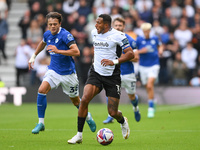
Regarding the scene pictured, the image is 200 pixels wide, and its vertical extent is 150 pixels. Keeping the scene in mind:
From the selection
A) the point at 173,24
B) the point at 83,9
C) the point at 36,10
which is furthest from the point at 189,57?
the point at 36,10

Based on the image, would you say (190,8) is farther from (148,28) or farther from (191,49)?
(148,28)

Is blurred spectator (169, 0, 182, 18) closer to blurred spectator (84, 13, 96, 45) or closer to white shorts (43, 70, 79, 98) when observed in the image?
blurred spectator (84, 13, 96, 45)

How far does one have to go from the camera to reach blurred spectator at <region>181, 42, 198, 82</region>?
21812 mm

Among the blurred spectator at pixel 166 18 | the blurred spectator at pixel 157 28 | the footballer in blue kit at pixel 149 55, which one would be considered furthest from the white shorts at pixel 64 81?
the blurred spectator at pixel 166 18

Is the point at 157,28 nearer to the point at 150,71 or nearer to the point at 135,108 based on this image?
the point at 150,71

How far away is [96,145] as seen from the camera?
30.2 ft

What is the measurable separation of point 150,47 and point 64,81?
562 centimetres

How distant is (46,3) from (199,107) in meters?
9.76

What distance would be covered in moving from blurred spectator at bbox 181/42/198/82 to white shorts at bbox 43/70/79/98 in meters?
11.6

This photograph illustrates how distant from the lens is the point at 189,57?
71.7 ft

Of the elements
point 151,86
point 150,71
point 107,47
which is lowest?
point 151,86

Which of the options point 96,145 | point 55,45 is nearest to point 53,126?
point 55,45

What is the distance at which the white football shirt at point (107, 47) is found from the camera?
9.66m

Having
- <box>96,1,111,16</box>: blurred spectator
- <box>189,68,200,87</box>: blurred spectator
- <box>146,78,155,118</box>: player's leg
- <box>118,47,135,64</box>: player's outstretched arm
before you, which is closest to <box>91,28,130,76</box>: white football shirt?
<box>118,47,135,64</box>: player's outstretched arm
